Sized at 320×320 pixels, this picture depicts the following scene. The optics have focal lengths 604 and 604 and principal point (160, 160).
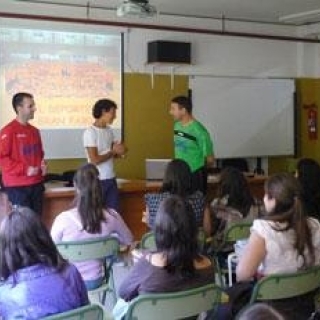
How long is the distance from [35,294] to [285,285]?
1.12m

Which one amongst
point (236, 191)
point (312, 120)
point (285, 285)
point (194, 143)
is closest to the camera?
point (285, 285)

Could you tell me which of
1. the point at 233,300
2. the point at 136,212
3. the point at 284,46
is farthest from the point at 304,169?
the point at 284,46

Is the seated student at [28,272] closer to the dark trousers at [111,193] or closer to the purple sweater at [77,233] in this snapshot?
the purple sweater at [77,233]

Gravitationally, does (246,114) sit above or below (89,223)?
above

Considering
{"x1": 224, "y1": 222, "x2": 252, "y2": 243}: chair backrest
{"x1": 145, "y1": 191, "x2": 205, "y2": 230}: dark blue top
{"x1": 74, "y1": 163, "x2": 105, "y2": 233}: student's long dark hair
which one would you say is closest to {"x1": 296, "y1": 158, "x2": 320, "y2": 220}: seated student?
{"x1": 224, "y1": 222, "x2": 252, "y2": 243}: chair backrest

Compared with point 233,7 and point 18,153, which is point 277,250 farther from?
point 233,7

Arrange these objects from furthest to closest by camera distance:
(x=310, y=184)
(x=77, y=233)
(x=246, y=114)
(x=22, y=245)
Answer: (x=246, y=114) < (x=310, y=184) < (x=77, y=233) < (x=22, y=245)

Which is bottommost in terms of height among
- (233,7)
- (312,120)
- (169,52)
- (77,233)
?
(77,233)

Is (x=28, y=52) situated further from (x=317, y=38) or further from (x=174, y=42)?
(x=317, y=38)

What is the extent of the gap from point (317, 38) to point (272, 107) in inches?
45.3

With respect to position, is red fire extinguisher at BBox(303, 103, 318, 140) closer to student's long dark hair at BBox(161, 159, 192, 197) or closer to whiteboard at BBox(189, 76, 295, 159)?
whiteboard at BBox(189, 76, 295, 159)

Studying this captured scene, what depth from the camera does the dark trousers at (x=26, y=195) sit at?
16.5 ft

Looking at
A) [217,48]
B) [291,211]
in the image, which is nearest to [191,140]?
[291,211]

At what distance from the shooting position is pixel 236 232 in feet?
12.4
